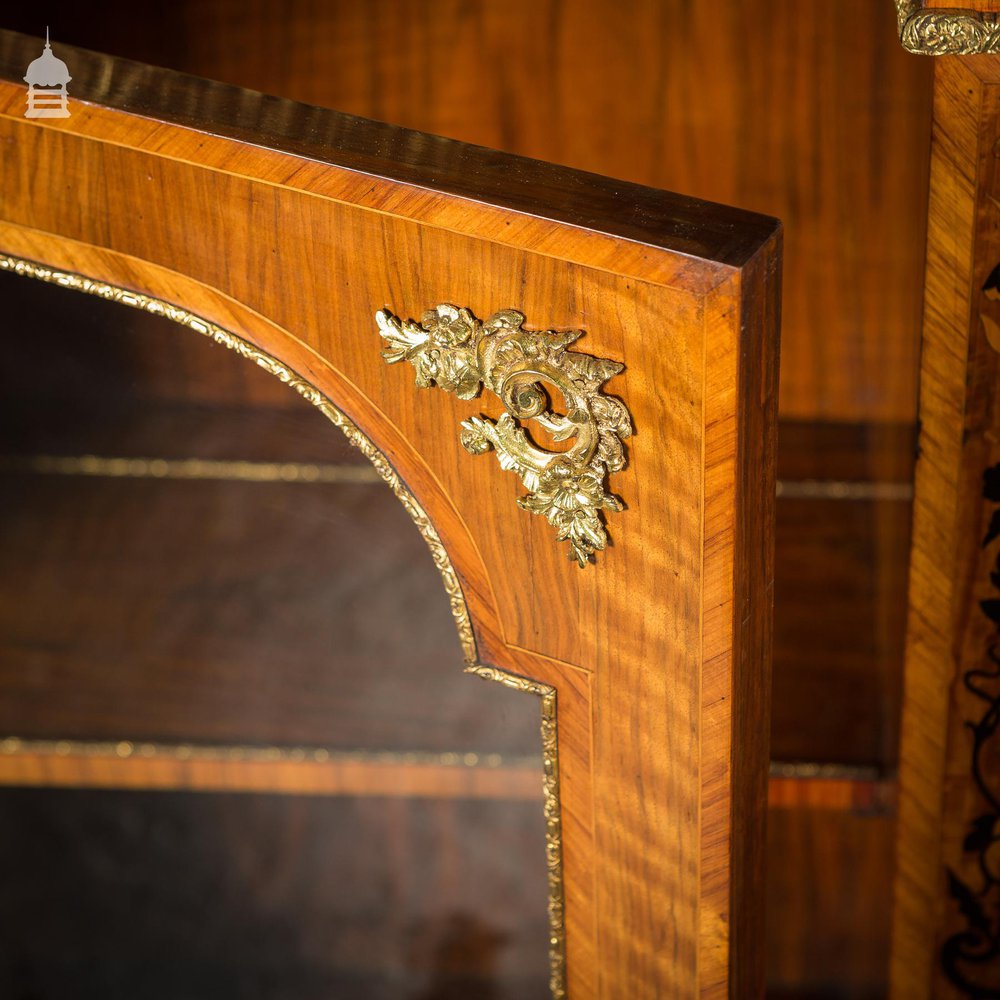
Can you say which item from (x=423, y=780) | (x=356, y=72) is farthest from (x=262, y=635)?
(x=356, y=72)

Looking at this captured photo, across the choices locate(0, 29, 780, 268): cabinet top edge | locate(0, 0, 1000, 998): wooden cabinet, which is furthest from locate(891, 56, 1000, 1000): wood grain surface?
locate(0, 29, 780, 268): cabinet top edge

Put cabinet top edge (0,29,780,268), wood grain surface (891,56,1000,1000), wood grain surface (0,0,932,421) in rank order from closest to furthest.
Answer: cabinet top edge (0,29,780,268) < wood grain surface (891,56,1000,1000) < wood grain surface (0,0,932,421)

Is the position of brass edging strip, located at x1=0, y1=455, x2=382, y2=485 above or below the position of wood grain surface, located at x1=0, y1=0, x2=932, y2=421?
below

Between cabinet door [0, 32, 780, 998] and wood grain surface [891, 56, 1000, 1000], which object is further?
wood grain surface [891, 56, 1000, 1000]

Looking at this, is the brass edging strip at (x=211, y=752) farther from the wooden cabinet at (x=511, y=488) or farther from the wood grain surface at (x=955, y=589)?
the wood grain surface at (x=955, y=589)

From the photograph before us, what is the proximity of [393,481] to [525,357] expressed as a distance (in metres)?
0.07

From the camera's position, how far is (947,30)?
459 mm

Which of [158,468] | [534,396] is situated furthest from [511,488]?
[158,468]

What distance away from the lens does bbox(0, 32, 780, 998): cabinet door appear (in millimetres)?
380

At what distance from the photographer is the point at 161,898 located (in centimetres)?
58

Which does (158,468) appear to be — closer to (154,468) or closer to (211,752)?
(154,468)

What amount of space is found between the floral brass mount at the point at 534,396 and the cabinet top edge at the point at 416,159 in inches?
1.3

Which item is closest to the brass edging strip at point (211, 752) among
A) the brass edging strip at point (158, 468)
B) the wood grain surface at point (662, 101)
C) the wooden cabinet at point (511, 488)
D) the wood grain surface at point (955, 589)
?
the wooden cabinet at point (511, 488)

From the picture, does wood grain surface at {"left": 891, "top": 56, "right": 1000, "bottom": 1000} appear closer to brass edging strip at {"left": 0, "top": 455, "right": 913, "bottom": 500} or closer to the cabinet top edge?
the cabinet top edge
